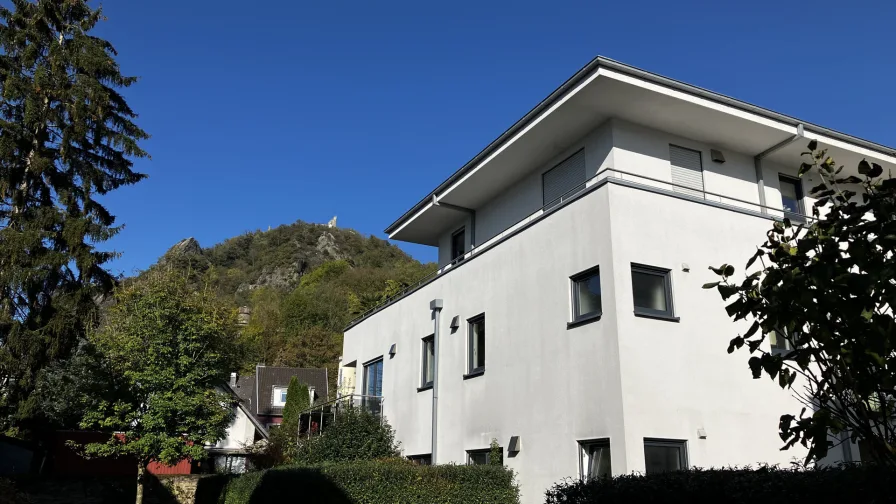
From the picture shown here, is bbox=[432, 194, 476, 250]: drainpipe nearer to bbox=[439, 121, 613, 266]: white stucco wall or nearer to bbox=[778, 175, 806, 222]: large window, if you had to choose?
bbox=[439, 121, 613, 266]: white stucco wall

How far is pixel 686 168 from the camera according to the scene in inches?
546

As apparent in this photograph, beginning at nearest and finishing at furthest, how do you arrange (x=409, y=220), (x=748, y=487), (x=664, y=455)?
(x=748, y=487) < (x=664, y=455) < (x=409, y=220)

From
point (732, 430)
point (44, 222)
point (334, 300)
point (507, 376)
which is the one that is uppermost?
point (334, 300)

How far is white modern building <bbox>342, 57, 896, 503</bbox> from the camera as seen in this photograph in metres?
10.4

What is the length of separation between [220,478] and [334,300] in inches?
1704

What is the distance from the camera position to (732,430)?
1059cm

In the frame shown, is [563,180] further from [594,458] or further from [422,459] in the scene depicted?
[422,459]

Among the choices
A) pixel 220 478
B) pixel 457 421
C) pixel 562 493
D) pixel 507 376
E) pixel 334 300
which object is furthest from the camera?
pixel 334 300

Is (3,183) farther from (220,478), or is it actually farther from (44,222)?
(220,478)

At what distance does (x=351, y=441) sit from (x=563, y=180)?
8.06 metres

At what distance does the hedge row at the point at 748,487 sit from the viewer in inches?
154

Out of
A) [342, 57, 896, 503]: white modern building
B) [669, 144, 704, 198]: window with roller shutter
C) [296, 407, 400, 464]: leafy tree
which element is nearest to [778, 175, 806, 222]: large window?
[342, 57, 896, 503]: white modern building

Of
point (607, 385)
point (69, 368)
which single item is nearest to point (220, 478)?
point (69, 368)

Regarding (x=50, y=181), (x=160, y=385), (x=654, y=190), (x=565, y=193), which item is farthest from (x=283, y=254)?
(x=654, y=190)
